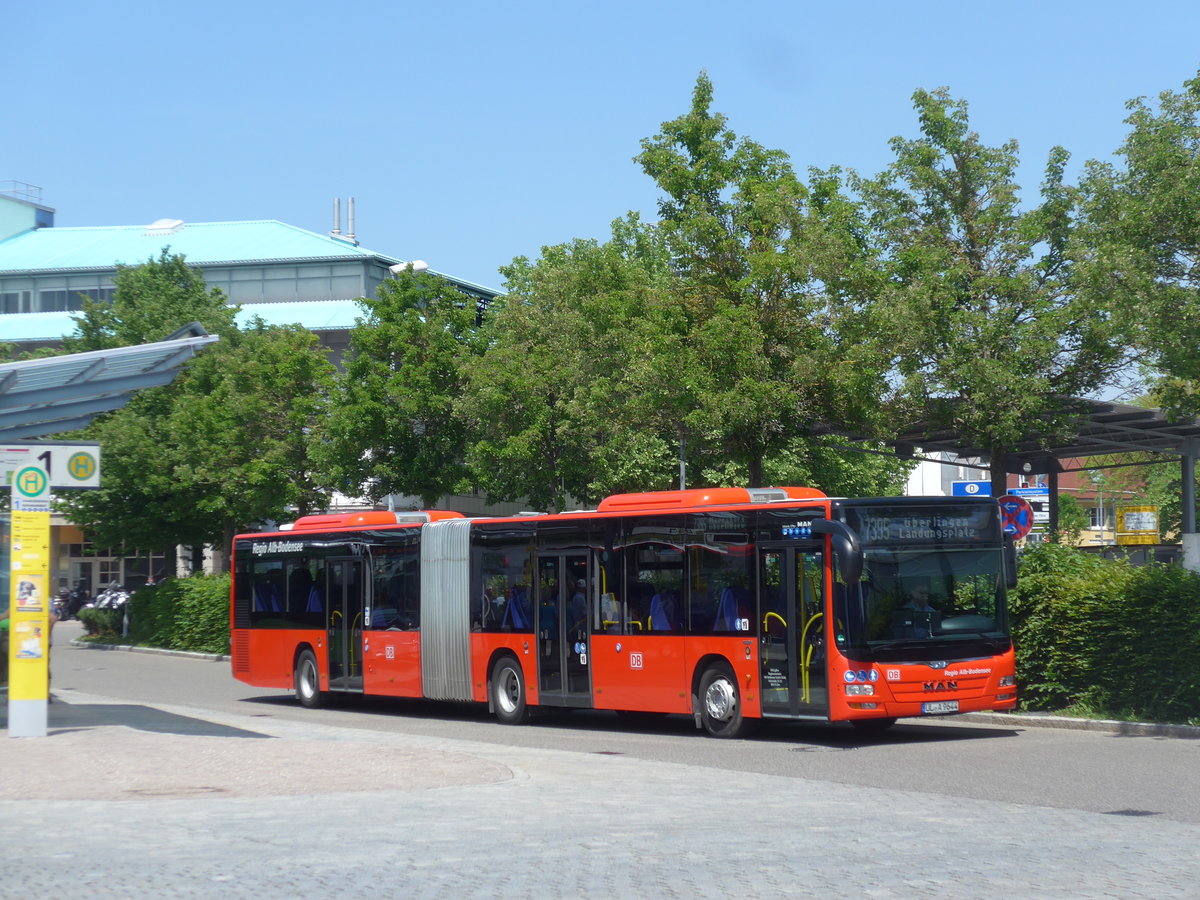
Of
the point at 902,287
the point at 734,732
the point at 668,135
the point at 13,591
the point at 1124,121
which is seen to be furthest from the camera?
the point at 668,135

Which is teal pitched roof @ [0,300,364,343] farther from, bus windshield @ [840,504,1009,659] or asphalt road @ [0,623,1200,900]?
bus windshield @ [840,504,1009,659]

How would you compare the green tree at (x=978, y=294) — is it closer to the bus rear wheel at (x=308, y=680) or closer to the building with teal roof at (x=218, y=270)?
the bus rear wheel at (x=308, y=680)

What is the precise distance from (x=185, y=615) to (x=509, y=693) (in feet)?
75.3

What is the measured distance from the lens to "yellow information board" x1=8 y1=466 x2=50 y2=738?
16.9 meters

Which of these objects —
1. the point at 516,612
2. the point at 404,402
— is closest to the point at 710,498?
the point at 516,612

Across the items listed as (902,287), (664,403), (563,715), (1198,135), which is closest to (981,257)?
(902,287)

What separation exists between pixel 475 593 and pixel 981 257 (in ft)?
37.6

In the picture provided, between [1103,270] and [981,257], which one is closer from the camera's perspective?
[1103,270]

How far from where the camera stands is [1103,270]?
18938 mm

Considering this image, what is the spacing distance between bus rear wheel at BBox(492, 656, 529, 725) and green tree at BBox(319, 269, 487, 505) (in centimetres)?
Answer: 1623

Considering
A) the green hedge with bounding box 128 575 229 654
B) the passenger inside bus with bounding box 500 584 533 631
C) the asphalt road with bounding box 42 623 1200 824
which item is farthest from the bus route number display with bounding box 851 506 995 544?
the green hedge with bounding box 128 575 229 654

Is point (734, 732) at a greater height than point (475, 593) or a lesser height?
lesser

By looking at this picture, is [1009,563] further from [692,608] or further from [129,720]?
[129,720]

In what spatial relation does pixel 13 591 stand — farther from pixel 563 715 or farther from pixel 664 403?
pixel 664 403
